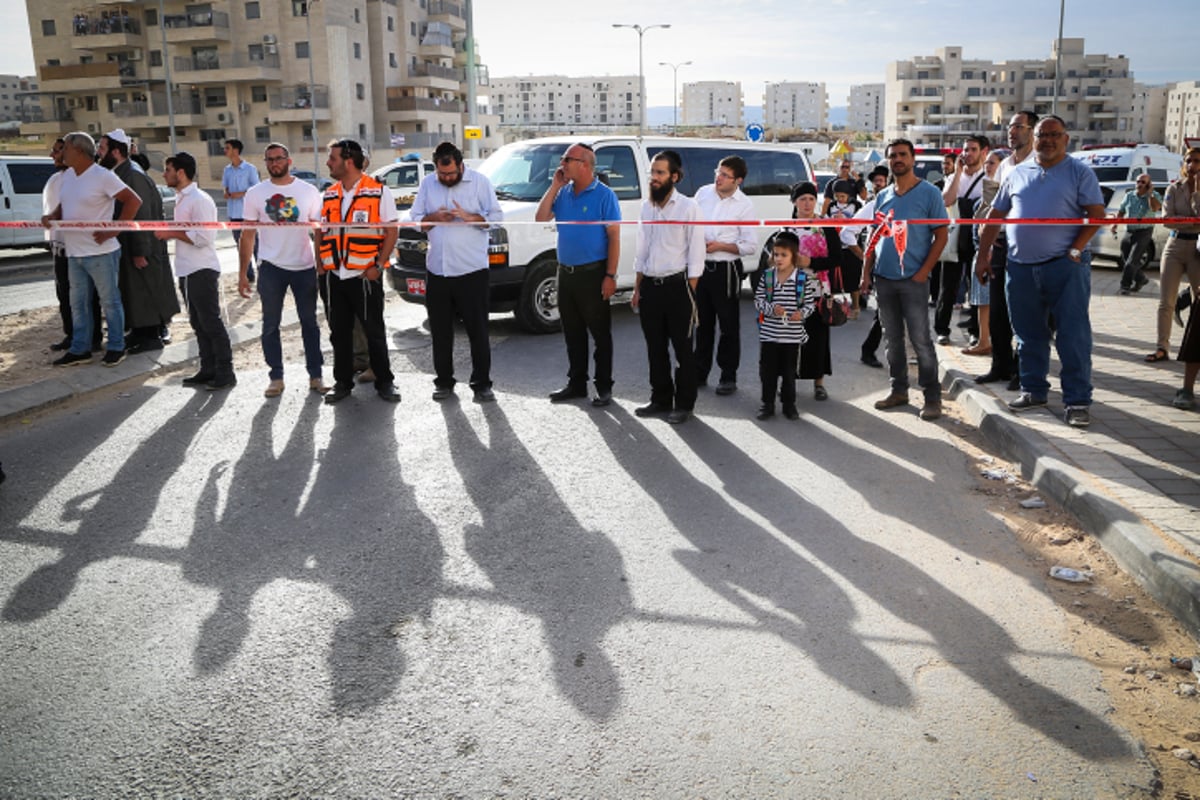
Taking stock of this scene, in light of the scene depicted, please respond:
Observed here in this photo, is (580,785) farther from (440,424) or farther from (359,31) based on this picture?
(359,31)

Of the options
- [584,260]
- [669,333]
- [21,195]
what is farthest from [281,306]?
[21,195]

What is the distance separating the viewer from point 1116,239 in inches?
653

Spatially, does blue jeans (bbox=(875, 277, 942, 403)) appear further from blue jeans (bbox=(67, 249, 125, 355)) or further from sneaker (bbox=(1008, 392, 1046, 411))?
blue jeans (bbox=(67, 249, 125, 355))

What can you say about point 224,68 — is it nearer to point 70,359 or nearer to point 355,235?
point 70,359

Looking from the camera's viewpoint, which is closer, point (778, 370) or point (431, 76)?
point (778, 370)

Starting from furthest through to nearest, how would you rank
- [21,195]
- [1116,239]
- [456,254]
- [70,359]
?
[21,195]
[1116,239]
[70,359]
[456,254]

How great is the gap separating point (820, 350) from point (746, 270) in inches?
241

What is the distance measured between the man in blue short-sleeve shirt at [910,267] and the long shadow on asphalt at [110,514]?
17.6 feet

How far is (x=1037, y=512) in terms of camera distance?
5.20 meters

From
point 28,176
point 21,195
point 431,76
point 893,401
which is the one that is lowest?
point 893,401

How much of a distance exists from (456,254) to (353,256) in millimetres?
829

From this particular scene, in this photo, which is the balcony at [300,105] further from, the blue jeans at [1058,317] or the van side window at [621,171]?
the blue jeans at [1058,317]

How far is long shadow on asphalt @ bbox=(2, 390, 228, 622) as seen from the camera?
4.16m

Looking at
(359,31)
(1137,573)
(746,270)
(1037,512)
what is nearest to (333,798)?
(1137,573)
